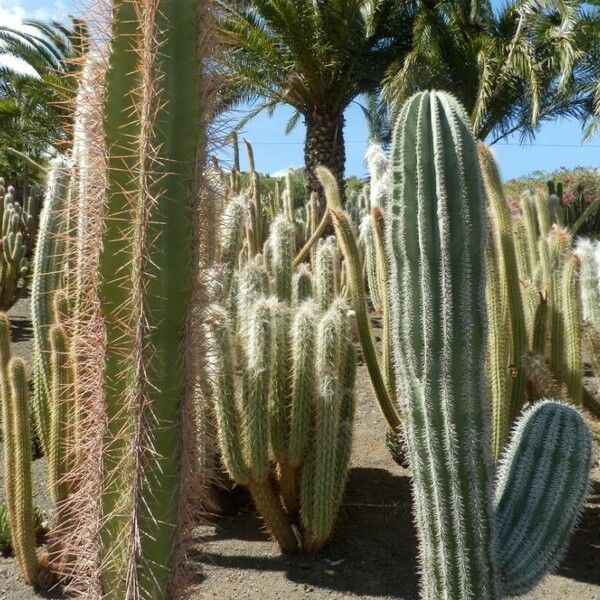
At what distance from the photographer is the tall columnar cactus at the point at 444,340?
6.88ft

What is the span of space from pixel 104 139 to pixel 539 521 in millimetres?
1807

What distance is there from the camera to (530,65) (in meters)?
10.8

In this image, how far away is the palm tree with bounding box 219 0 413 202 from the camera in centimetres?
1078

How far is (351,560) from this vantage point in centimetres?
363

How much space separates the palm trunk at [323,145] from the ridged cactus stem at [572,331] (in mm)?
8277

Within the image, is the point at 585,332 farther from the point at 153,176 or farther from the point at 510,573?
the point at 153,176

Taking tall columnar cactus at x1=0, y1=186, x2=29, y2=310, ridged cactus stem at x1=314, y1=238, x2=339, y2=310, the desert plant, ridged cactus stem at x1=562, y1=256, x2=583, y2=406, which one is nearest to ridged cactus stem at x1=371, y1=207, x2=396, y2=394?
the desert plant

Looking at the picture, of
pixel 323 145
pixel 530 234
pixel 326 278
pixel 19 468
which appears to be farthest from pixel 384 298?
pixel 323 145

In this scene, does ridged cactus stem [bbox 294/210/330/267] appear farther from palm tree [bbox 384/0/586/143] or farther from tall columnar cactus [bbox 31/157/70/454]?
palm tree [bbox 384/0/586/143]

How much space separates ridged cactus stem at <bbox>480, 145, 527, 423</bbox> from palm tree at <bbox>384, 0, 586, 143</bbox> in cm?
734

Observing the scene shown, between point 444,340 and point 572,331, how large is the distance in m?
2.25

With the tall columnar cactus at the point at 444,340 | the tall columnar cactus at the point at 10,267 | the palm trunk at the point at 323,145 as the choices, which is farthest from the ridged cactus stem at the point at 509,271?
the palm trunk at the point at 323,145

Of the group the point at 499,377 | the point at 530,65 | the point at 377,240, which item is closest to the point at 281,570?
the point at 499,377

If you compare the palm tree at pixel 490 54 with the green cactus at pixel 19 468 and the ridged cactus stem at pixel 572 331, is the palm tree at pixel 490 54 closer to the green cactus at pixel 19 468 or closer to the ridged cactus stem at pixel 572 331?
the ridged cactus stem at pixel 572 331
